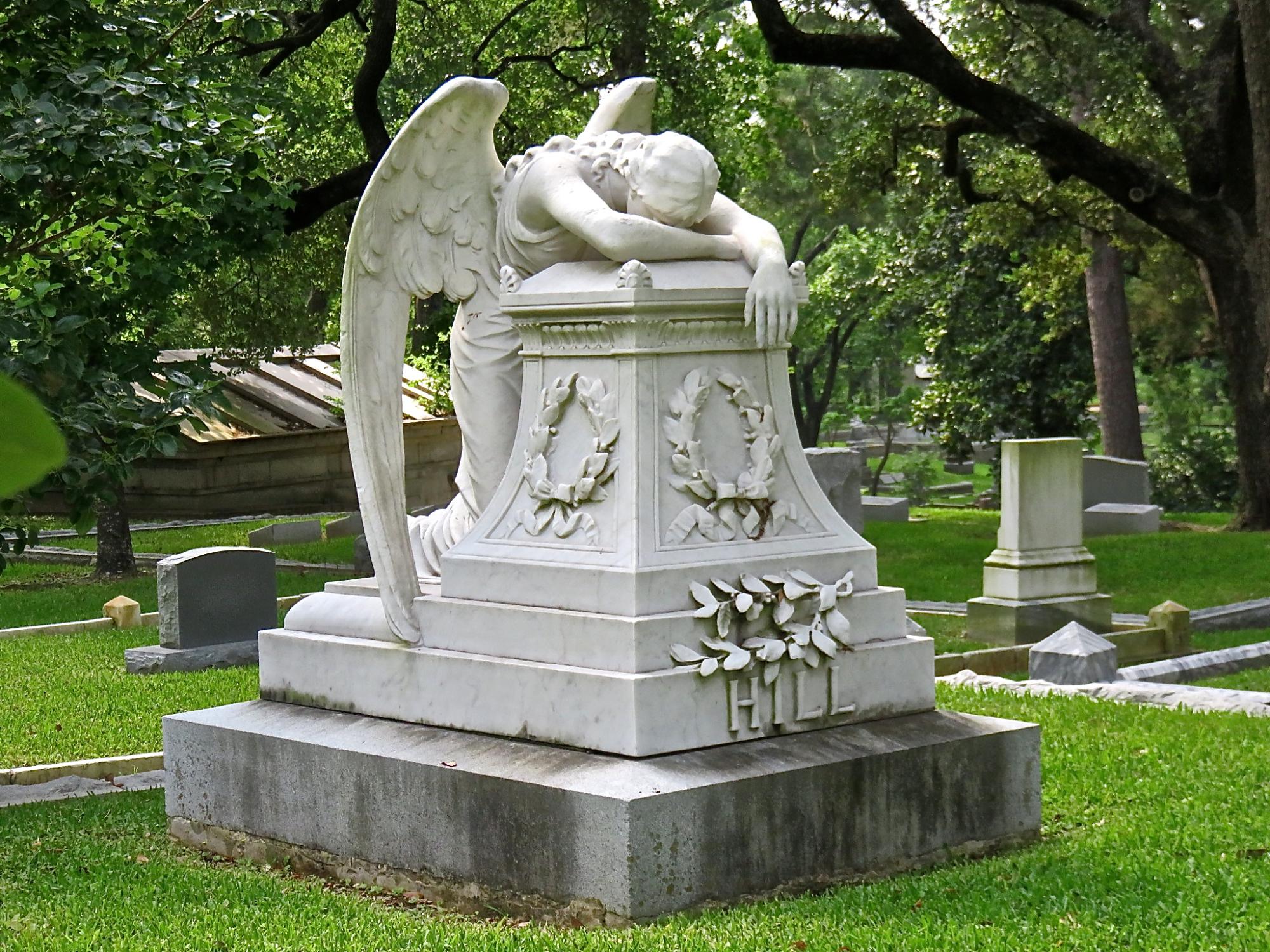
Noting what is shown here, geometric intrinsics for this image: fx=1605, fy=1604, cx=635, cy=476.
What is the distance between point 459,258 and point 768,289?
1308mm

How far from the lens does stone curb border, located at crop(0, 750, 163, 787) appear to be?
26.1 ft

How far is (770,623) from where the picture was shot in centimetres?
526

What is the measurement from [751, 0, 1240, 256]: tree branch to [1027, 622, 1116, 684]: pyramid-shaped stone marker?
6.83 meters

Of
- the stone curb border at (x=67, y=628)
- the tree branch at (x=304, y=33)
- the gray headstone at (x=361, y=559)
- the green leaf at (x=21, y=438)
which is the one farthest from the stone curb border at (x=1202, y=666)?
the green leaf at (x=21, y=438)

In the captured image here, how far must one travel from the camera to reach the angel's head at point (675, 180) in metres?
5.45

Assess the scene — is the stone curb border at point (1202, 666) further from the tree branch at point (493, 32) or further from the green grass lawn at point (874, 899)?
the tree branch at point (493, 32)

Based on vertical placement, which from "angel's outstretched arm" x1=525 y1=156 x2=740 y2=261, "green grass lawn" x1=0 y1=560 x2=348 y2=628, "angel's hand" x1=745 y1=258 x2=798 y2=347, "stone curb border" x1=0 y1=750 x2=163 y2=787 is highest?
"angel's outstretched arm" x1=525 y1=156 x2=740 y2=261

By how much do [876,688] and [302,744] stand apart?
2000mm

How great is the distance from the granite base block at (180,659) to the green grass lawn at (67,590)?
269cm

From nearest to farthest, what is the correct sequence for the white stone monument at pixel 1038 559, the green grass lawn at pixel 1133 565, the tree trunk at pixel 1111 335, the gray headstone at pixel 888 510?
1. the white stone monument at pixel 1038 559
2. the green grass lawn at pixel 1133 565
3. the gray headstone at pixel 888 510
4. the tree trunk at pixel 1111 335

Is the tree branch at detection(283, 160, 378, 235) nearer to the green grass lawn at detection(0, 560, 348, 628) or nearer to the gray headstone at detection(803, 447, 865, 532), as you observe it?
the green grass lawn at detection(0, 560, 348, 628)

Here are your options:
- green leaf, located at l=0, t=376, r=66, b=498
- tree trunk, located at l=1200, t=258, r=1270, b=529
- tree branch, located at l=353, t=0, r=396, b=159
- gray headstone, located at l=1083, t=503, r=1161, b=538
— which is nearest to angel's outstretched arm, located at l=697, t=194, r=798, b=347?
green leaf, located at l=0, t=376, r=66, b=498

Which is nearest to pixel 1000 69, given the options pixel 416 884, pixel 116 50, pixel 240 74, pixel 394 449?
pixel 240 74

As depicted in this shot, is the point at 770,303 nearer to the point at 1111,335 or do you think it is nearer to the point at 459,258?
the point at 459,258
